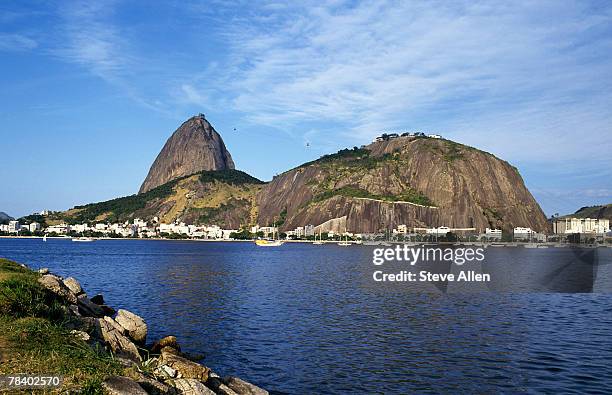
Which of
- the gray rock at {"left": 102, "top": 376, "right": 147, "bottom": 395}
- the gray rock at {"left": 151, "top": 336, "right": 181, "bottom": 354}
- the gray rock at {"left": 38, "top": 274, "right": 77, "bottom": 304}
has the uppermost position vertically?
the gray rock at {"left": 38, "top": 274, "right": 77, "bottom": 304}

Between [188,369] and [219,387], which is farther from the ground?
[188,369]

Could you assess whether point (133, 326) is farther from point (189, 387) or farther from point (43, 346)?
point (189, 387)

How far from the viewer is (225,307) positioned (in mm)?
44250

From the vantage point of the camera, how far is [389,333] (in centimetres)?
3269

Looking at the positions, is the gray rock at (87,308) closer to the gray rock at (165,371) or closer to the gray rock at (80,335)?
the gray rock at (80,335)

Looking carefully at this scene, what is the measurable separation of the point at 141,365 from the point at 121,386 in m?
5.35

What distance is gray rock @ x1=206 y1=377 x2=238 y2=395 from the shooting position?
1780 centimetres

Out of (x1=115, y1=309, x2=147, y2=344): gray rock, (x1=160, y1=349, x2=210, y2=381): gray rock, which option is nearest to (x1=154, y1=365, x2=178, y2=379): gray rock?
(x1=160, y1=349, x2=210, y2=381): gray rock

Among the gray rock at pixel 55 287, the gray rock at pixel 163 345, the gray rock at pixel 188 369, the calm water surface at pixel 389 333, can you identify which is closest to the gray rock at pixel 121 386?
the gray rock at pixel 188 369

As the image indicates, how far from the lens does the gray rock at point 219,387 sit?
17.8m

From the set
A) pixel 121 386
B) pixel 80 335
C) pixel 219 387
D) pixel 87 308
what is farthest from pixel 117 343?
pixel 121 386

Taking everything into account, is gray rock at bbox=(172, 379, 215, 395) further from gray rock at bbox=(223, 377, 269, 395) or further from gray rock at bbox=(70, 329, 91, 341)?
gray rock at bbox=(70, 329, 91, 341)

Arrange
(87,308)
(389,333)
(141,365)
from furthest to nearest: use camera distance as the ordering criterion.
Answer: (389,333) < (87,308) < (141,365)

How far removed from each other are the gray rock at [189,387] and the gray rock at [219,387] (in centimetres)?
228
